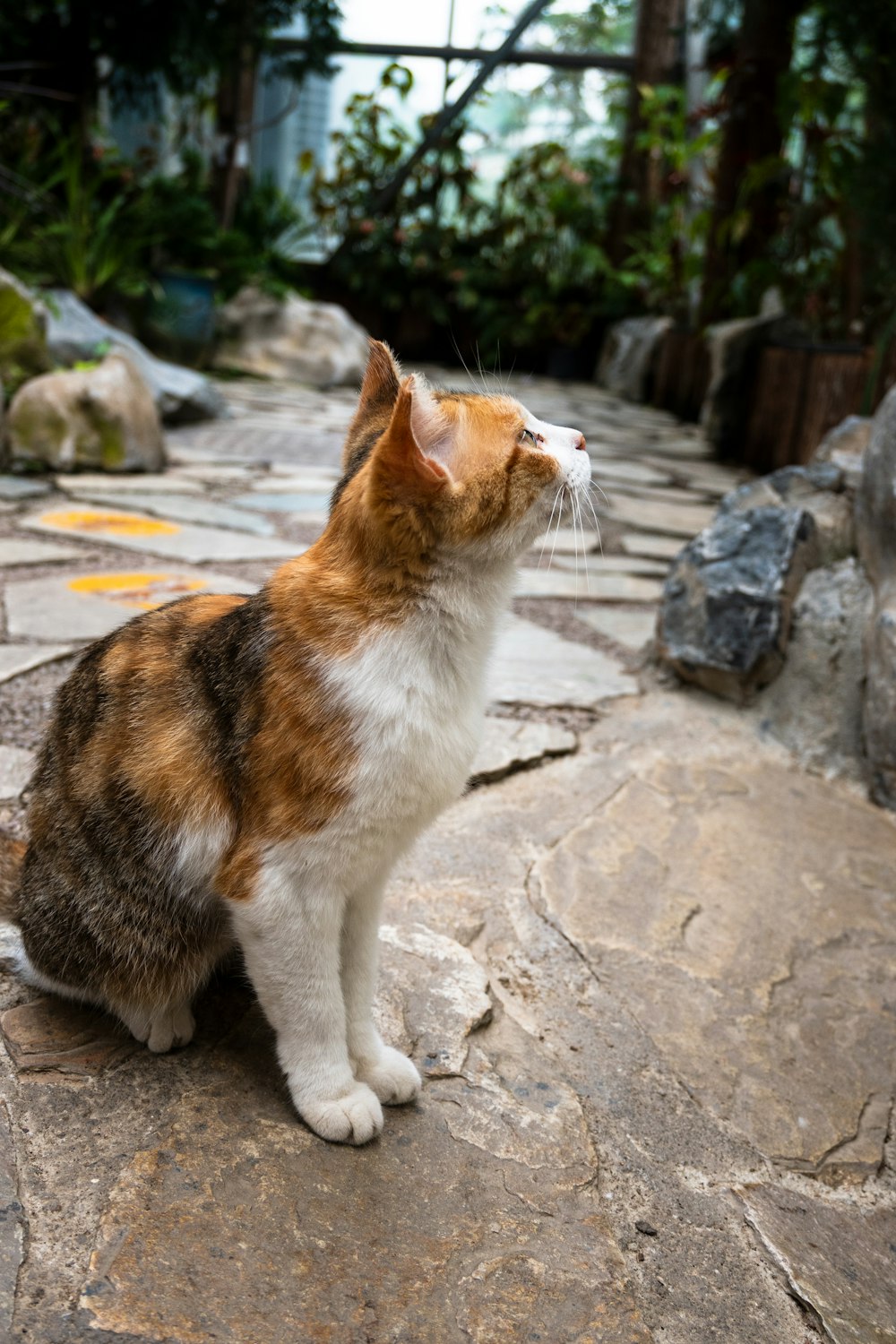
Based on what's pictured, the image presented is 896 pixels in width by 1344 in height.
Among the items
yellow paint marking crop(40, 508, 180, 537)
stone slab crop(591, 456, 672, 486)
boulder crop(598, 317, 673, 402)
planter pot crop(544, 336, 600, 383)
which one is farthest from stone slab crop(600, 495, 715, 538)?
planter pot crop(544, 336, 600, 383)

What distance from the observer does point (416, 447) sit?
49.9 inches

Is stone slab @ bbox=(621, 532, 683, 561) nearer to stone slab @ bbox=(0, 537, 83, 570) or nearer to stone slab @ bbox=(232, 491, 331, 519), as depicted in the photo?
stone slab @ bbox=(232, 491, 331, 519)

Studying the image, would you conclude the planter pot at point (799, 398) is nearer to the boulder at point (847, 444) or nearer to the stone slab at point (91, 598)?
the boulder at point (847, 444)

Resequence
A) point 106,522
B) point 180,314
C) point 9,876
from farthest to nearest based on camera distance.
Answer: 1. point 180,314
2. point 106,522
3. point 9,876

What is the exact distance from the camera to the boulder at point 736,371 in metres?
6.50

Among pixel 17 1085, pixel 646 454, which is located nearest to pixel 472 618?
pixel 17 1085

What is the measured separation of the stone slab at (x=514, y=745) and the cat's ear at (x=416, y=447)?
1.23 meters

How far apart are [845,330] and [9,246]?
4.72 meters

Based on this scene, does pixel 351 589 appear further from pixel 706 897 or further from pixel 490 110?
pixel 490 110

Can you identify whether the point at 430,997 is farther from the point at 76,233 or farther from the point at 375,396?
the point at 76,233

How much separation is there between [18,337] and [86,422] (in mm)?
500

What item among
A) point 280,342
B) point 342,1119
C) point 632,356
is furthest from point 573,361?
point 342,1119

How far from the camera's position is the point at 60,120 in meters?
7.23

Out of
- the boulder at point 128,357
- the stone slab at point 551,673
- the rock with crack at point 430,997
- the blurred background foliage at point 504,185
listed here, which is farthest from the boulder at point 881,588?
the boulder at point 128,357
